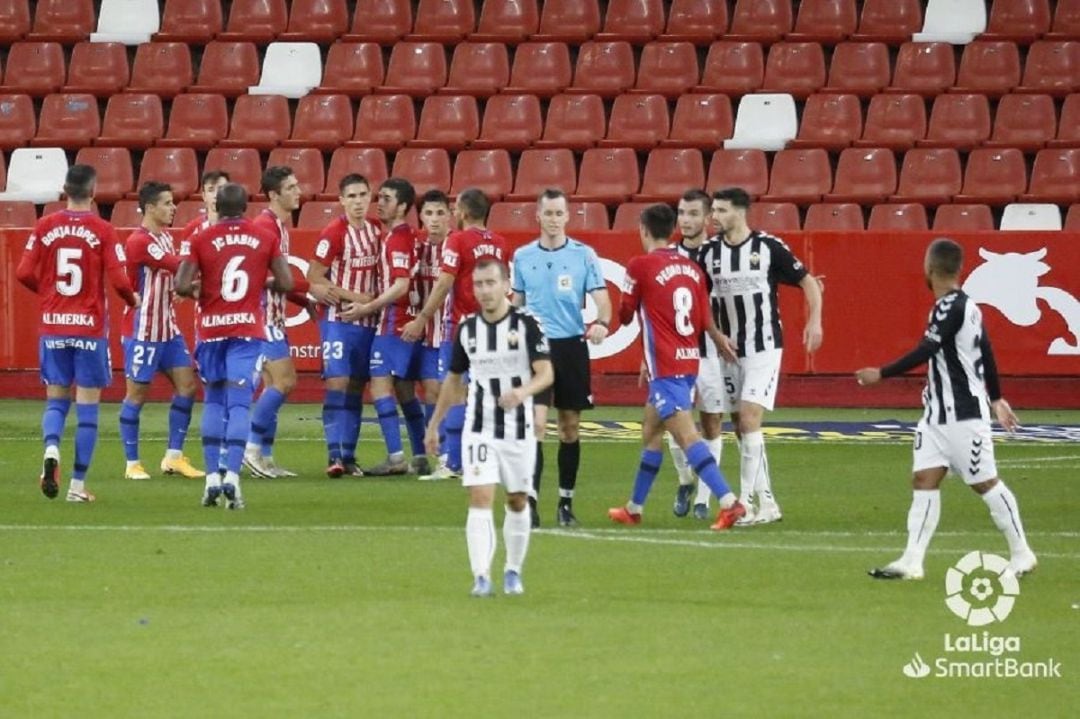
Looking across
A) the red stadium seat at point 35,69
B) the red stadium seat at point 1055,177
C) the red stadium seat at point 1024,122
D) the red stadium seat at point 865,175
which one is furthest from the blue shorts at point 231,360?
the red stadium seat at point 35,69

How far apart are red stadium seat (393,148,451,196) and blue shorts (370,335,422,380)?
709cm

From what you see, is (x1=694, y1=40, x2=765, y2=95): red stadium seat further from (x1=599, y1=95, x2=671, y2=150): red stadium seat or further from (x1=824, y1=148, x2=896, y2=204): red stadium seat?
(x1=824, y1=148, x2=896, y2=204): red stadium seat

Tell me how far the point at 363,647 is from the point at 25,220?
1598 cm

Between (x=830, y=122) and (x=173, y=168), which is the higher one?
(x=830, y=122)

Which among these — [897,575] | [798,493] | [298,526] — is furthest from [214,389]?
[897,575]

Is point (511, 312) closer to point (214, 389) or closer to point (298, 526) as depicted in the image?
point (298, 526)

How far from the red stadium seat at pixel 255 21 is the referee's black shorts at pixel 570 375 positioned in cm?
1326

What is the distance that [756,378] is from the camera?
12695 millimetres

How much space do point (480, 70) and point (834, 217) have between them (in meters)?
4.73

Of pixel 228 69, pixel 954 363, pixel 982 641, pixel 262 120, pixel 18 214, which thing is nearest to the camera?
pixel 982 641

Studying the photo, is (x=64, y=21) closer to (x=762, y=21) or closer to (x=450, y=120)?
(x=450, y=120)

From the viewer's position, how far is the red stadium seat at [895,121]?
22.9 m

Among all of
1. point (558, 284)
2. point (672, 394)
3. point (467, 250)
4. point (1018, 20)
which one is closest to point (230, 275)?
point (467, 250)

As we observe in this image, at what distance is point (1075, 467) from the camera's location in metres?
15.7
